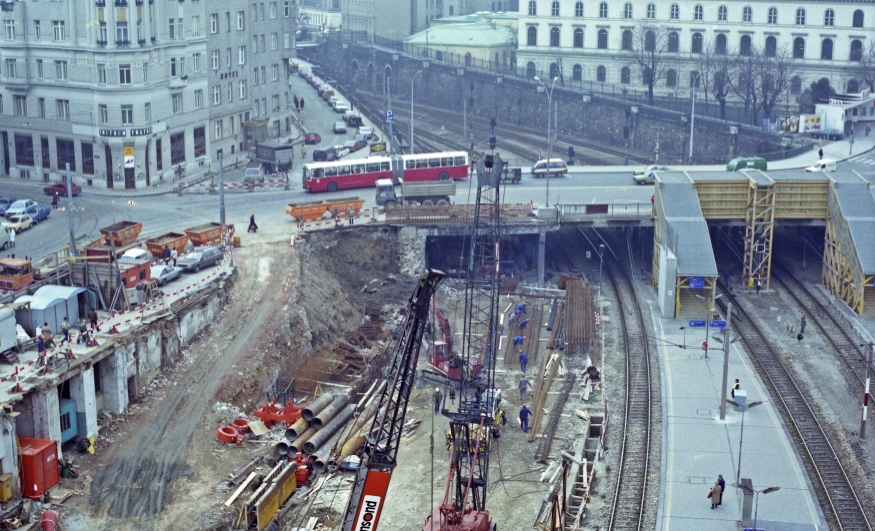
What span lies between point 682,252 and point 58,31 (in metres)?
39.0

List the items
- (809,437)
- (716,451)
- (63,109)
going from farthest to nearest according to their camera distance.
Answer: (63,109), (809,437), (716,451)

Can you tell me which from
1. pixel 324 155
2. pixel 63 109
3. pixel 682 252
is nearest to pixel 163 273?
pixel 682 252

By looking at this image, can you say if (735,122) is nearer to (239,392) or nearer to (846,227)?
(846,227)

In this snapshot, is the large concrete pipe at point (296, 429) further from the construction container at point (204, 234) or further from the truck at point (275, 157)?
the truck at point (275, 157)

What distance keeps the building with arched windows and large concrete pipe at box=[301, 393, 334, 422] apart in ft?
236

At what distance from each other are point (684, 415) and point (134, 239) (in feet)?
90.4

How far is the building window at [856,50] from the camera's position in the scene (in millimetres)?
110562

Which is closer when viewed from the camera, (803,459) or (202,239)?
(803,459)

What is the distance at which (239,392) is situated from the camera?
166 feet

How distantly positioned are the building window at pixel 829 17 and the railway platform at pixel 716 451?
60.9m

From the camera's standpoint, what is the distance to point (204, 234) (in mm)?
63375

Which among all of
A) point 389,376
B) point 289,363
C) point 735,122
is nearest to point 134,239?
point 289,363

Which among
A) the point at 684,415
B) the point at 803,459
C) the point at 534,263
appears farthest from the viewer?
the point at 534,263

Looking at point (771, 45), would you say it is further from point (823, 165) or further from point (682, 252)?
point (682, 252)
